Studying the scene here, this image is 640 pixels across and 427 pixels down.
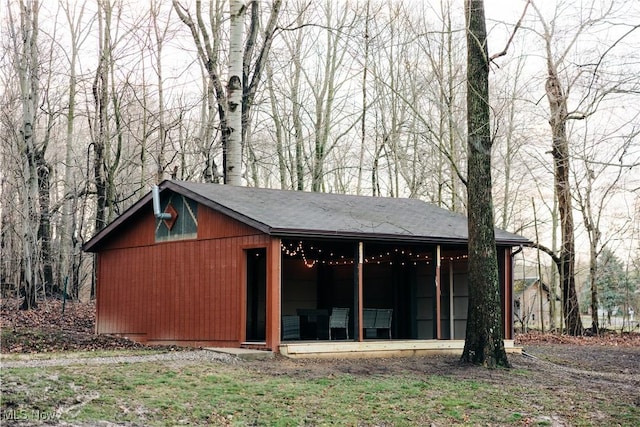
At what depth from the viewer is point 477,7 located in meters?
13.6

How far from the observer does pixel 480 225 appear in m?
13.4

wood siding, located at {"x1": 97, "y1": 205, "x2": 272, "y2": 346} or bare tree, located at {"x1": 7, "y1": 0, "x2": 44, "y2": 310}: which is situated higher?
bare tree, located at {"x1": 7, "y1": 0, "x2": 44, "y2": 310}

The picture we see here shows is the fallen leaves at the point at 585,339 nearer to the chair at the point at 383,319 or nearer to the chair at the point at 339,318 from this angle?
the chair at the point at 383,319

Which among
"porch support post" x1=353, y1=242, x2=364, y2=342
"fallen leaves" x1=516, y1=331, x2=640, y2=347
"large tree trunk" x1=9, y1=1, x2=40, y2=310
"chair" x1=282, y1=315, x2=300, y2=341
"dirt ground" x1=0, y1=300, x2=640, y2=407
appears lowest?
"fallen leaves" x1=516, y1=331, x2=640, y2=347

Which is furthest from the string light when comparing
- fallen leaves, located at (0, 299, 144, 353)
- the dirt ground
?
fallen leaves, located at (0, 299, 144, 353)

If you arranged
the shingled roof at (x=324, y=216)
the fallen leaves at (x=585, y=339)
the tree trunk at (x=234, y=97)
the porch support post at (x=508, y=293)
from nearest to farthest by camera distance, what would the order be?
the shingled roof at (x=324, y=216) < the porch support post at (x=508, y=293) < the tree trunk at (x=234, y=97) < the fallen leaves at (x=585, y=339)

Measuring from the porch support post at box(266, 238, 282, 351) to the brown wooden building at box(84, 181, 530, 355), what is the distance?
2cm

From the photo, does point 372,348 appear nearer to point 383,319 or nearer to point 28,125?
point 383,319

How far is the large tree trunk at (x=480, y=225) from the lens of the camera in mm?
13281

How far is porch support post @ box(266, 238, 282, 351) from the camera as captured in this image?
13430 millimetres

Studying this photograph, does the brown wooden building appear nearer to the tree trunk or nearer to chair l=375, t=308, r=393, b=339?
chair l=375, t=308, r=393, b=339

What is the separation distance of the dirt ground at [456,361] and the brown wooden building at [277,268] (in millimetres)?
1009

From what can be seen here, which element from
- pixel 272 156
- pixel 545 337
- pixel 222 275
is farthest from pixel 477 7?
pixel 272 156

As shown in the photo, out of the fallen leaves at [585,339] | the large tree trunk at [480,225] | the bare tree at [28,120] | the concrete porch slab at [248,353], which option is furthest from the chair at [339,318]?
the bare tree at [28,120]
